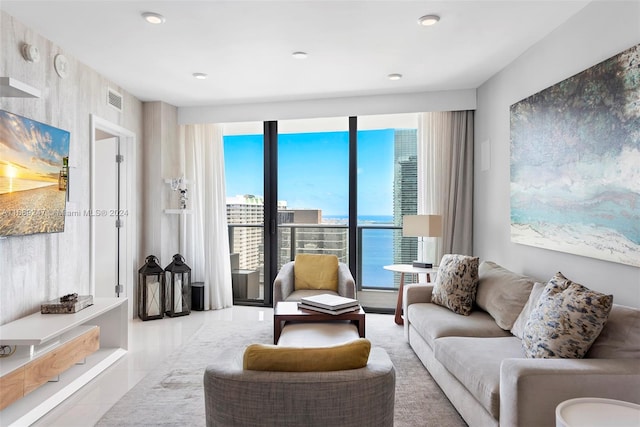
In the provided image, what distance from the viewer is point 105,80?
3.96 meters

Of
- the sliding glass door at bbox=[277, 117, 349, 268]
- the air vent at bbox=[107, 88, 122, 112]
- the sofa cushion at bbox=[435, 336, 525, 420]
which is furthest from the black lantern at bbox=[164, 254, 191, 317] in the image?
the sofa cushion at bbox=[435, 336, 525, 420]

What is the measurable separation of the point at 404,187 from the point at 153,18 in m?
3.20

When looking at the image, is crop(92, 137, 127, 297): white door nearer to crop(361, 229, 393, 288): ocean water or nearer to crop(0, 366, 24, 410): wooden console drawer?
crop(0, 366, 24, 410): wooden console drawer

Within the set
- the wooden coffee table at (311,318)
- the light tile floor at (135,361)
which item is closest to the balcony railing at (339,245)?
the light tile floor at (135,361)

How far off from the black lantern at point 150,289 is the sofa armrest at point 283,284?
5.21 ft

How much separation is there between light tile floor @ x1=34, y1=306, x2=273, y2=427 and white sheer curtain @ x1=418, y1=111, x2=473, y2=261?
7.67 ft

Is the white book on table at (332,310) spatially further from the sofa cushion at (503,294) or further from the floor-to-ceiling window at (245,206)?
the floor-to-ceiling window at (245,206)

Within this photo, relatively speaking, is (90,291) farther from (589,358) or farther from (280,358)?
(589,358)

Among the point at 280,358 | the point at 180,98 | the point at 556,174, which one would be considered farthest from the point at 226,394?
the point at 180,98

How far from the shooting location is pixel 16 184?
2658 mm

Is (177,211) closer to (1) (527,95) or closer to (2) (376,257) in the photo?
(2) (376,257)

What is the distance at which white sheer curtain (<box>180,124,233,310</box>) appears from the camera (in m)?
5.07

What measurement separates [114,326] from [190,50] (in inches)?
97.4

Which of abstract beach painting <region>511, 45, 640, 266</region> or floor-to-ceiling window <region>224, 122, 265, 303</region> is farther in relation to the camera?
floor-to-ceiling window <region>224, 122, 265, 303</region>
